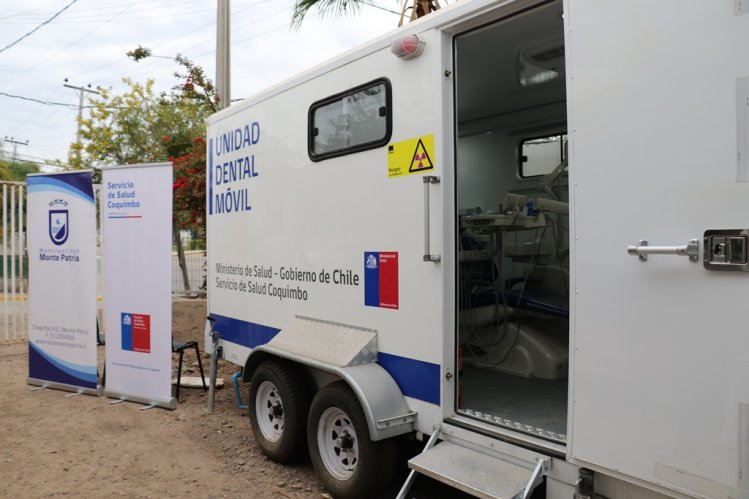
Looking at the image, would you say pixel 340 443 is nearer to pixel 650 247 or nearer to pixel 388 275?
pixel 388 275

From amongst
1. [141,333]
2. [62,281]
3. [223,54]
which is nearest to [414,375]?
[141,333]

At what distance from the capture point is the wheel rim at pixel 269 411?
13.4 ft

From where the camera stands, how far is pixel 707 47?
2016 mm

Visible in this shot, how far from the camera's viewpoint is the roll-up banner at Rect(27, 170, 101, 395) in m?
5.86

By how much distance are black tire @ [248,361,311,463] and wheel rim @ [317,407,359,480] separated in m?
0.34

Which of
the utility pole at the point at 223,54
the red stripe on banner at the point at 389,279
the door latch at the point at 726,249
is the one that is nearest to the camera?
the door latch at the point at 726,249

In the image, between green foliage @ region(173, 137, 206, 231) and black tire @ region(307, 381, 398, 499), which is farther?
green foliage @ region(173, 137, 206, 231)

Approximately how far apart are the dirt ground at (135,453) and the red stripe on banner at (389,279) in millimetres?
1219

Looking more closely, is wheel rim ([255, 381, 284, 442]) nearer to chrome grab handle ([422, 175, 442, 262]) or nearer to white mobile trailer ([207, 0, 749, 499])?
white mobile trailer ([207, 0, 749, 499])

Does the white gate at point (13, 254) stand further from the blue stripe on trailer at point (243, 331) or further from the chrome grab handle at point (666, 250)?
the chrome grab handle at point (666, 250)

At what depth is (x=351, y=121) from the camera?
3629 mm

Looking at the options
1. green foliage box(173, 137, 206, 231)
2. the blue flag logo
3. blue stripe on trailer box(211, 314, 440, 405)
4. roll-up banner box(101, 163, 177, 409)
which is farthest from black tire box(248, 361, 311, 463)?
green foliage box(173, 137, 206, 231)

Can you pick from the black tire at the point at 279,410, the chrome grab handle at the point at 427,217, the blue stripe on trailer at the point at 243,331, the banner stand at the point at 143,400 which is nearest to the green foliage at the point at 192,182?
the banner stand at the point at 143,400

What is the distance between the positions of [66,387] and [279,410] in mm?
3252
